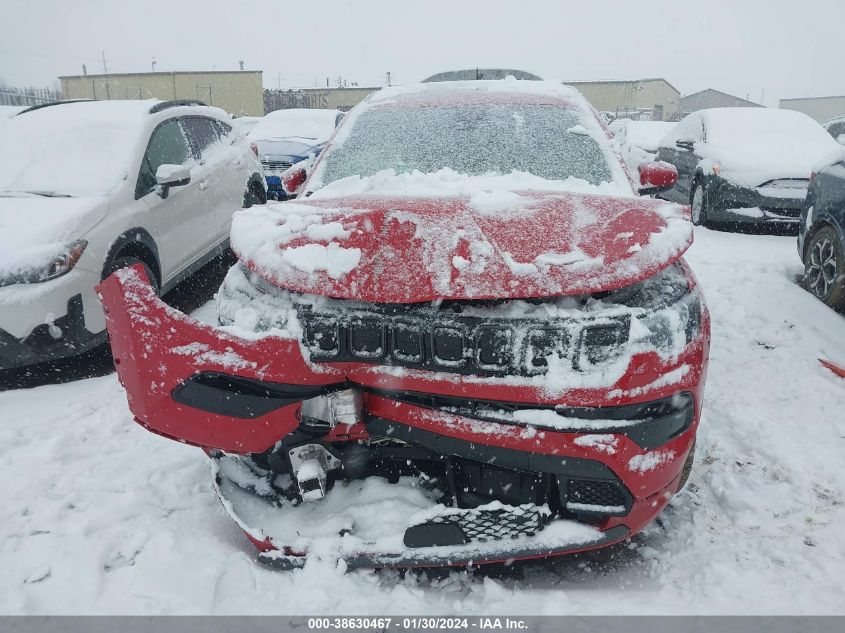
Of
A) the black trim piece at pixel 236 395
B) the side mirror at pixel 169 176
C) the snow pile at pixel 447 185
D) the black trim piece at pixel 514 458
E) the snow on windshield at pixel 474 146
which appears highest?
the snow on windshield at pixel 474 146

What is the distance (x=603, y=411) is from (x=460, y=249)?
26.3 inches

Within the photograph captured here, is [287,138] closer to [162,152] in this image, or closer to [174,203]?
[162,152]

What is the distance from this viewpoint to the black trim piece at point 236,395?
1854 mm

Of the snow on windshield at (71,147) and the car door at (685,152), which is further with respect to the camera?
the car door at (685,152)

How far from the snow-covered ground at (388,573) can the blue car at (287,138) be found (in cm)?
690

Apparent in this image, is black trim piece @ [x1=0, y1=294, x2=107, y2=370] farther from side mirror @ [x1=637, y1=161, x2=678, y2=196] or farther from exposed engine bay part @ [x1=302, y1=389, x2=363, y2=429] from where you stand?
side mirror @ [x1=637, y1=161, x2=678, y2=196]

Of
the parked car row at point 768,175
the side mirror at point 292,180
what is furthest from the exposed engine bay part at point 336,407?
the parked car row at point 768,175

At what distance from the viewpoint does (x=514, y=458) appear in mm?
1844

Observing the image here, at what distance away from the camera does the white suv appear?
357cm

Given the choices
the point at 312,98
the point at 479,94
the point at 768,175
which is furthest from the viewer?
the point at 312,98

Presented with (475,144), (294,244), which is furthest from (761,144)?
(294,244)

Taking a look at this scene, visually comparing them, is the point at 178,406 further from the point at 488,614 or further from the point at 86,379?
the point at 86,379

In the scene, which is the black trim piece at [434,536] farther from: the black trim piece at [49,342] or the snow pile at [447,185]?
the black trim piece at [49,342]

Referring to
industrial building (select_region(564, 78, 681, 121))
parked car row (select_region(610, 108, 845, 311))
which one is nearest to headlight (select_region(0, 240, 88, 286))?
parked car row (select_region(610, 108, 845, 311))
